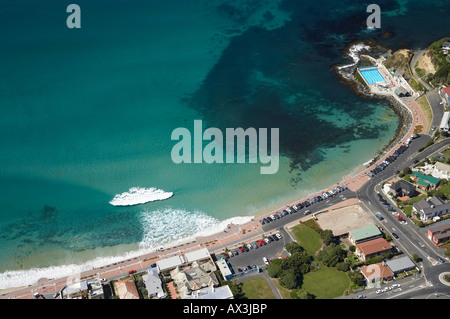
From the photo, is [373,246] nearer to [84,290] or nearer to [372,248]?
[372,248]

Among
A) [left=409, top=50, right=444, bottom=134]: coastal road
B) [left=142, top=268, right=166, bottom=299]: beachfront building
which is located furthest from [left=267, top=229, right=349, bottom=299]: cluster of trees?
[left=409, top=50, right=444, bottom=134]: coastal road

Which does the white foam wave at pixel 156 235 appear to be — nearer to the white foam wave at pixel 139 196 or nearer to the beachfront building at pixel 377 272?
the white foam wave at pixel 139 196

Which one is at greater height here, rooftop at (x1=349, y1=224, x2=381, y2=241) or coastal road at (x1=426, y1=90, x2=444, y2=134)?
coastal road at (x1=426, y1=90, x2=444, y2=134)

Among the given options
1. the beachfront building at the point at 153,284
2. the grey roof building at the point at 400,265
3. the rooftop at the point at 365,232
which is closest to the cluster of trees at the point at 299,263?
the rooftop at the point at 365,232

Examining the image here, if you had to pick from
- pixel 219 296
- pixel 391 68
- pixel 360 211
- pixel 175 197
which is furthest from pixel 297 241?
pixel 391 68

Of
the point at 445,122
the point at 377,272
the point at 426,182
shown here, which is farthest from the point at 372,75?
the point at 377,272

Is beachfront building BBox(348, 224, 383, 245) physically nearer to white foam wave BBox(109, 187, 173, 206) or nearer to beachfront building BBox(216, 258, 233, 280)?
Answer: beachfront building BBox(216, 258, 233, 280)

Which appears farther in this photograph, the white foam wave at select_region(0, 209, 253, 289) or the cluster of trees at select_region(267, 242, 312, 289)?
the white foam wave at select_region(0, 209, 253, 289)
